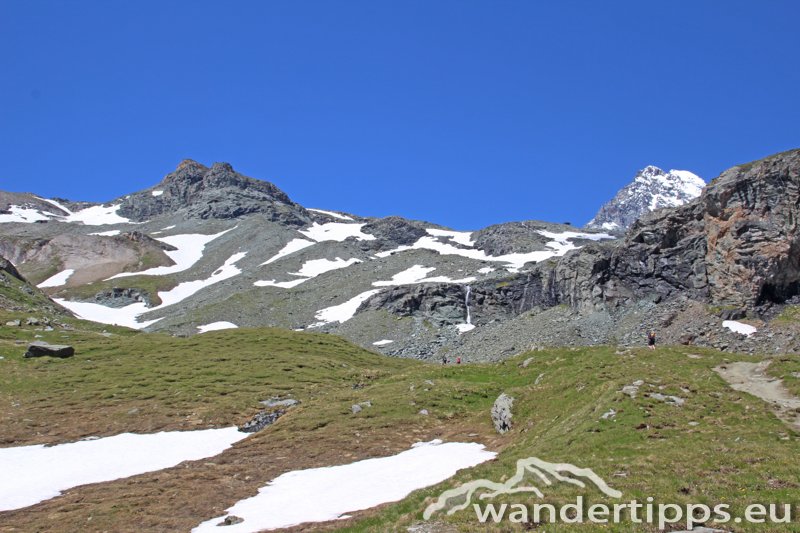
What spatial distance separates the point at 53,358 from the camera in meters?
50.1

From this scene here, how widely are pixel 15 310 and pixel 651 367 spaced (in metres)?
69.8

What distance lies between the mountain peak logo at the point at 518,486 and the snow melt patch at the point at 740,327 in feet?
180

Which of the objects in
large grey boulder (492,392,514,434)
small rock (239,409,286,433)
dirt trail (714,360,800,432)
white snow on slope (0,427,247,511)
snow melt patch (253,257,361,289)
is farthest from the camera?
snow melt patch (253,257,361,289)

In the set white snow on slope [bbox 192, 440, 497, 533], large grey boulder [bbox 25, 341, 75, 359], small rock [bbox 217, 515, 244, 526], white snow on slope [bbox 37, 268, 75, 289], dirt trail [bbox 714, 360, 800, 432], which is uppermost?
white snow on slope [bbox 37, 268, 75, 289]

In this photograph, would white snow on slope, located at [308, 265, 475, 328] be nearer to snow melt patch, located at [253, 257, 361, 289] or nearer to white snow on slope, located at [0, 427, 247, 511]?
snow melt patch, located at [253, 257, 361, 289]

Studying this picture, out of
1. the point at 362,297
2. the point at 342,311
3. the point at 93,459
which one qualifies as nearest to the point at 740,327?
the point at 93,459

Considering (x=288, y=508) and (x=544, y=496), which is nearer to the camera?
(x=544, y=496)

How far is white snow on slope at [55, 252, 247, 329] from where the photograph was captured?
458ft

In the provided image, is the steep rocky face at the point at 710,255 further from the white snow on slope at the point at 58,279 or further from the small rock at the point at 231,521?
the white snow on slope at the point at 58,279

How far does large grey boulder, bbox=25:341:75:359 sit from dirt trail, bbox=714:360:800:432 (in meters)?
53.6

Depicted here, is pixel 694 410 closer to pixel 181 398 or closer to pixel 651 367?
pixel 651 367

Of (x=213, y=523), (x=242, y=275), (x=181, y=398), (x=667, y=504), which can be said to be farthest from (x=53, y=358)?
(x=242, y=275)

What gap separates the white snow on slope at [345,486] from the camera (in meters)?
21.1

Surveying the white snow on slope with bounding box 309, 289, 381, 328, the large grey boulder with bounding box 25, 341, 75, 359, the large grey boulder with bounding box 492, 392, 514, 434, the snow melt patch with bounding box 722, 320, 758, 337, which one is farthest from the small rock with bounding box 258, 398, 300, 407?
the white snow on slope with bounding box 309, 289, 381, 328
